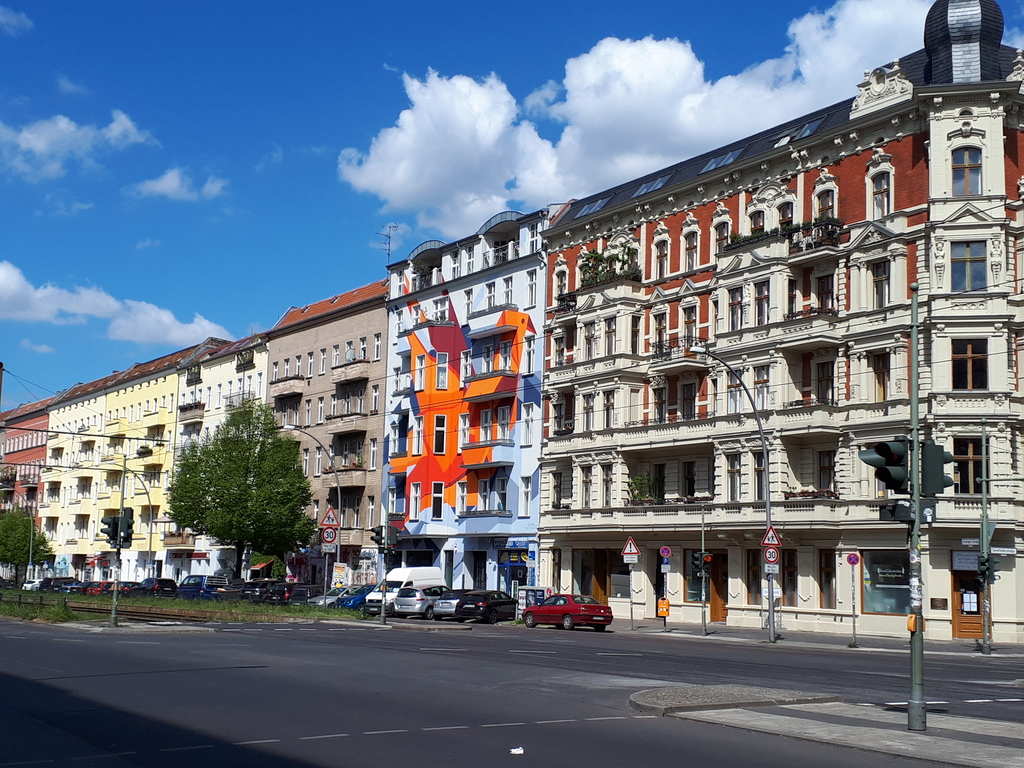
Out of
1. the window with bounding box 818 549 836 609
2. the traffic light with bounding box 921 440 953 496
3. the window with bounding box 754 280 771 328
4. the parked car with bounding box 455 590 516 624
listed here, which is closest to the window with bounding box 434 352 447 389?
the parked car with bounding box 455 590 516 624

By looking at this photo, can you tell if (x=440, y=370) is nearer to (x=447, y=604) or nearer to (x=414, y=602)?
(x=414, y=602)

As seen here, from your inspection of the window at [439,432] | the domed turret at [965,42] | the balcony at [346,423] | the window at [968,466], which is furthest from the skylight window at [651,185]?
the balcony at [346,423]

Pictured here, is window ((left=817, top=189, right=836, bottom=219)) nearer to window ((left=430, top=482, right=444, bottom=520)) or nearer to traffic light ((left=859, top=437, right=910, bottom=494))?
window ((left=430, top=482, right=444, bottom=520))

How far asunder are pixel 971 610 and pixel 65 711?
30.6 meters

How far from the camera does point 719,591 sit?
1829 inches

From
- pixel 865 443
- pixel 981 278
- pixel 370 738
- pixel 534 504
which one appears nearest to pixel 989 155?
pixel 981 278

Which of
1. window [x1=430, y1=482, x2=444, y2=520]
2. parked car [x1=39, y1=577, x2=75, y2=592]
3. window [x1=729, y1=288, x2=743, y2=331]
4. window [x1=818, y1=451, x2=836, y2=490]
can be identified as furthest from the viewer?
parked car [x1=39, y1=577, x2=75, y2=592]

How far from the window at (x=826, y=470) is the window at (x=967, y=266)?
289 inches

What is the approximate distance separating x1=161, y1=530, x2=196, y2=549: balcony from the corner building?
121ft

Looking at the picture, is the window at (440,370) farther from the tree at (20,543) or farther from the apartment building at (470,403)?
the tree at (20,543)

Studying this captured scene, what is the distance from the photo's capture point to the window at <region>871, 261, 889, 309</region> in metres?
40.3

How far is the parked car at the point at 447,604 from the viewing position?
4706 cm

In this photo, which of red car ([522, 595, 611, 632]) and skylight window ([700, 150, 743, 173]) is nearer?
red car ([522, 595, 611, 632])

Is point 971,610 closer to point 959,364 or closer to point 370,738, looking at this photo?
point 959,364
